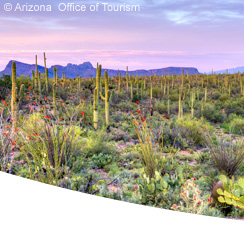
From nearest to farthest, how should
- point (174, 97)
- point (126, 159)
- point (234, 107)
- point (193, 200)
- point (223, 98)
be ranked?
point (193, 200) → point (126, 159) → point (234, 107) → point (174, 97) → point (223, 98)

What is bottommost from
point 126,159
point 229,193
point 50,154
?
point 126,159

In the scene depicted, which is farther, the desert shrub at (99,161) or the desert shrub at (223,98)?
the desert shrub at (223,98)

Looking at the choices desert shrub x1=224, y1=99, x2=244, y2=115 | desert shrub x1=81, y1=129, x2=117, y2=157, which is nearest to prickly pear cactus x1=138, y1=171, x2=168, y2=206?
desert shrub x1=81, y1=129, x2=117, y2=157

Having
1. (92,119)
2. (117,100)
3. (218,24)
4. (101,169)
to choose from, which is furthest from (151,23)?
(117,100)

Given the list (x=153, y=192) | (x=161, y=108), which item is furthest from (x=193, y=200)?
(x=161, y=108)

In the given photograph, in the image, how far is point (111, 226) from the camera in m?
2.06

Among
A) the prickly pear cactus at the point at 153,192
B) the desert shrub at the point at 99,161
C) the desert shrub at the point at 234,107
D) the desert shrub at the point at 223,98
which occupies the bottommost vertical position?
the desert shrub at the point at 99,161

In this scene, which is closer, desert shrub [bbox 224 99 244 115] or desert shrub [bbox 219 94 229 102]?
desert shrub [bbox 224 99 244 115]

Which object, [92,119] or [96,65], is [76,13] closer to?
[96,65]

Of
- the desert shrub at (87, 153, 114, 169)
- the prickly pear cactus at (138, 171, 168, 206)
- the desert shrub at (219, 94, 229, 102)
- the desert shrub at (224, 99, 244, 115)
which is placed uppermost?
the desert shrub at (219, 94, 229, 102)

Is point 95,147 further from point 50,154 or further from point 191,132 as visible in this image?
point 191,132

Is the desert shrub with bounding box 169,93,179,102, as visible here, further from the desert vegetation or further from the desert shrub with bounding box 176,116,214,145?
the desert shrub with bounding box 176,116,214,145

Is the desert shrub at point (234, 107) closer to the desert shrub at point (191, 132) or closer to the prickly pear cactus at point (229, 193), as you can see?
the desert shrub at point (191, 132)

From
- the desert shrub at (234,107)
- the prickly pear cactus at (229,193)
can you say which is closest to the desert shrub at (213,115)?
the desert shrub at (234,107)
